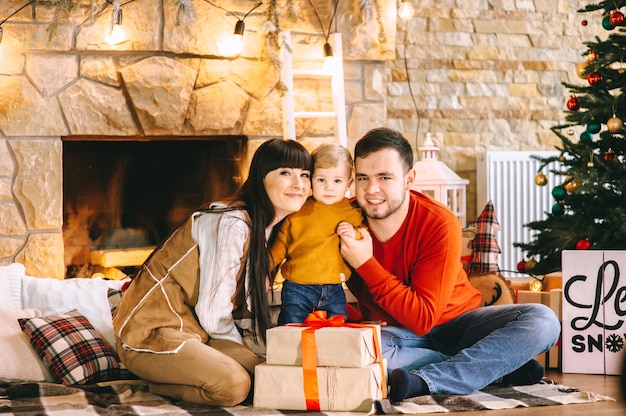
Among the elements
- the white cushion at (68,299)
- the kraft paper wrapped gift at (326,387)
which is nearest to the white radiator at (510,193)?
the white cushion at (68,299)

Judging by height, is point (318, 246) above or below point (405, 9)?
below

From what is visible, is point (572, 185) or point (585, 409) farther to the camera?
point (572, 185)

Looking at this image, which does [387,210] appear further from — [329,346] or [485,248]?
[485,248]

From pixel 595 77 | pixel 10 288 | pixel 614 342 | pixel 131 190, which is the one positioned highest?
pixel 595 77

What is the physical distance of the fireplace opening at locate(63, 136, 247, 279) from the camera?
4.24 meters

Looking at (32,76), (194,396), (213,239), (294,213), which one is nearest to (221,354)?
(194,396)

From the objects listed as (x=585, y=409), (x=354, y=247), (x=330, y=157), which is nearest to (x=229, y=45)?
(x=330, y=157)

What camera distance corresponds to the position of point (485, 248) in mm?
3328

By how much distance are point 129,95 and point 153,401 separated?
5.63 ft

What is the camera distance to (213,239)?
102 inches

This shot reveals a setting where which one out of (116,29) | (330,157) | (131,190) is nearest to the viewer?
(330,157)

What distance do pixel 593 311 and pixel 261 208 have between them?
1.32 m

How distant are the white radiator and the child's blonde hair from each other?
2.36 meters

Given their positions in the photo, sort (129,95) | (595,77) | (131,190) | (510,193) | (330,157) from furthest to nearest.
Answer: (510,193)
(131,190)
(129,95)
(595,77)
(330,157)
